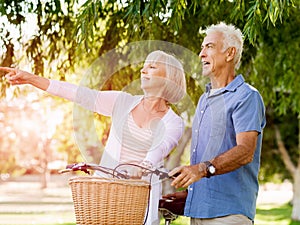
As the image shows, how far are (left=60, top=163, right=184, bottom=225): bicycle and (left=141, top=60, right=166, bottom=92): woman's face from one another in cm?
46

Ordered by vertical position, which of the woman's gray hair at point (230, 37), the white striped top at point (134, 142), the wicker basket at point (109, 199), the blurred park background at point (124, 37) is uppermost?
the blurred park background at point (124, 37)

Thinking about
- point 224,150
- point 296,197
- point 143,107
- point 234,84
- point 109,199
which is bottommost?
point 109,199

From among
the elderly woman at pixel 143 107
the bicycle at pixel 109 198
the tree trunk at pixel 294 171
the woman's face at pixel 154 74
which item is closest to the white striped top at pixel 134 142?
the elderly woman at pixel 143 107

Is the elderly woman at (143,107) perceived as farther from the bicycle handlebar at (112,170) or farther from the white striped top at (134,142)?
the bicycle handlebar at (112,170)

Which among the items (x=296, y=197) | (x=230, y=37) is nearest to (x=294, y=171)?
(x=296, y=197)

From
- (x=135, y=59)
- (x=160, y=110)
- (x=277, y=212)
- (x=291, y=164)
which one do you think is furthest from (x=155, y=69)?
(x=277, y=212)

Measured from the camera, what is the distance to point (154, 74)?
3.56m

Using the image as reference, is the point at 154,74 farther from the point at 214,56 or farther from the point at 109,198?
the point at 109,198

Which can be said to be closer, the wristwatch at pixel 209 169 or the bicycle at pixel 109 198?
the bicycle at pixel 109 198

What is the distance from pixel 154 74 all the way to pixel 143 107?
0.15 meters

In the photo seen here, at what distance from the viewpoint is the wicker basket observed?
10.3 feet

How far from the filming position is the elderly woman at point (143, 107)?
3.54 meters

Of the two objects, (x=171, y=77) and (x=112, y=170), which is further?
(x=171, y=77)

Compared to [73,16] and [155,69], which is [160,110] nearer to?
[155,69]
